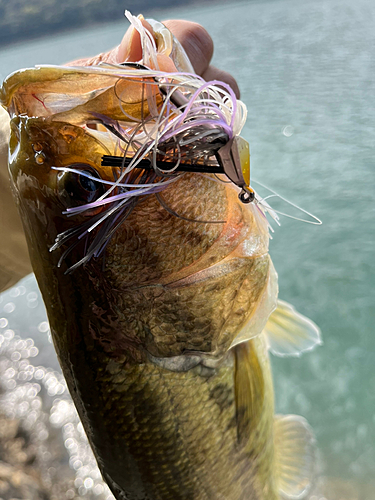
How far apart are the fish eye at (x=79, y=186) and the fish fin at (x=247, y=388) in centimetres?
57

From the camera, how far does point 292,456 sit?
1.51 meters

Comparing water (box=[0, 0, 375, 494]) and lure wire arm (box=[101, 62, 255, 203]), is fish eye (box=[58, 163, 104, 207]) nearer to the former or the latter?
lure wire arm (box=[101, 62, 255, 203])

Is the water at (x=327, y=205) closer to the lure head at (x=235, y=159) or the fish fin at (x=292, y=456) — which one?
the fish fin at (x=292, y=456)

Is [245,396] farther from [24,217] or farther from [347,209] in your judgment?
[347,209]

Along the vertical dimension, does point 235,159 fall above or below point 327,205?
above

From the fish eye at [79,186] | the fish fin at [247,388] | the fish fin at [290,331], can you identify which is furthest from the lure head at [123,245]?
the fish fin at [290,331]

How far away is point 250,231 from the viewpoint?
85 centimetres

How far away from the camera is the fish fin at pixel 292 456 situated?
1.49m

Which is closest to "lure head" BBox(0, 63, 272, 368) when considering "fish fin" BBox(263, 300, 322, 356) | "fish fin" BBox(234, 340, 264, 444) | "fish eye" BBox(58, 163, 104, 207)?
"fish eye" BBox(58, 163, 104, 207)

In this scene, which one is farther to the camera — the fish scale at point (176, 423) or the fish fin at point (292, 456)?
the fish fin at point (292, 456)

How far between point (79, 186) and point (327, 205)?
15.8 feet

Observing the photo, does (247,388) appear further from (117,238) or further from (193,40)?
(193,40)

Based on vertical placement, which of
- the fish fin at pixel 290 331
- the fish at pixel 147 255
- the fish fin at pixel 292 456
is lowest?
the fish fin at pixel 292 456

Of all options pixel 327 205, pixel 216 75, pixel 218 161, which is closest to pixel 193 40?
pixel 216 75
